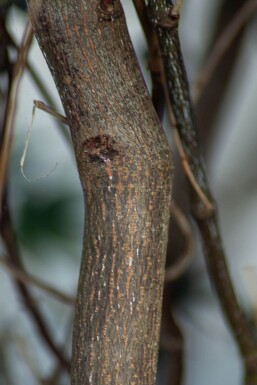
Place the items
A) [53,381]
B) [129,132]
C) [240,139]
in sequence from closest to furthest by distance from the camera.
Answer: [129,132] → [53,381] → [240,139]

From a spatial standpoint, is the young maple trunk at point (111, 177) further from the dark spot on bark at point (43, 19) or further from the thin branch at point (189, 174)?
the thin branch at point (189, 174)

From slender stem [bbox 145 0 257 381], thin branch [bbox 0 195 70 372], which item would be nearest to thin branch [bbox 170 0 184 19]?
slender stem [bbox 145 0 257 381]

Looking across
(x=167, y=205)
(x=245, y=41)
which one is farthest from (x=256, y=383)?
(x=245, y=41)

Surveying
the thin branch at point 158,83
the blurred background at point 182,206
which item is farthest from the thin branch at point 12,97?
the blurred background at point 182,206

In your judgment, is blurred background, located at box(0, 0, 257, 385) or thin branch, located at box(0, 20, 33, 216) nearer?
thin branch, located at box(0, 20, 33, 216)

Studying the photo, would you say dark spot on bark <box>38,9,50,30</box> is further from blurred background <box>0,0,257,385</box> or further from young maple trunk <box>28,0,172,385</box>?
blurred background <box>0,0,257,385</box>

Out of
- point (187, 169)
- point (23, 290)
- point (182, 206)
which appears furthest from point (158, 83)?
point (182, 206)

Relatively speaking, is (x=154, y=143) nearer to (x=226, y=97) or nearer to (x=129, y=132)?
(x=129, y=132)

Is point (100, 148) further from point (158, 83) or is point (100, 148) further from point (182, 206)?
point (182, 206)
